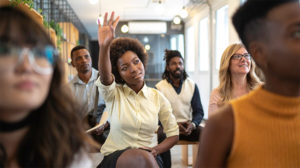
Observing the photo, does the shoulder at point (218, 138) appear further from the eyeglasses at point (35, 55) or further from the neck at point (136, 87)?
the neck at point (136, 87)

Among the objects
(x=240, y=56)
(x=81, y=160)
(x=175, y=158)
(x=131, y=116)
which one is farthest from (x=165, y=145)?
(x=175, y=158)

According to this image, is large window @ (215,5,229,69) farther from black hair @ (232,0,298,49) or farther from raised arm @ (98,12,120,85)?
black hair @ (232,0,298,49)

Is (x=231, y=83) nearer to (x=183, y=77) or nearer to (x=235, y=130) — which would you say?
(x=183, y=77)

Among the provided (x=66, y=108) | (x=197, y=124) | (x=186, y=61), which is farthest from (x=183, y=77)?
(x=186, y=61)

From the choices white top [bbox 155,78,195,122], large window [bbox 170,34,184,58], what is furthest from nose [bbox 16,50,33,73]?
large window [bbox 170,34,184,58]

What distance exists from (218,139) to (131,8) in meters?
8.67

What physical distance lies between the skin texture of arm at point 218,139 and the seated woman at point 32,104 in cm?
37

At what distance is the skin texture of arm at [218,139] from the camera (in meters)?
0.85

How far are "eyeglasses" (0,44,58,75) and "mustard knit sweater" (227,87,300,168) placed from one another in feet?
1.69

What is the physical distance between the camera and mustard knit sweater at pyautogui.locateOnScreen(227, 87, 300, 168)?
0.85m

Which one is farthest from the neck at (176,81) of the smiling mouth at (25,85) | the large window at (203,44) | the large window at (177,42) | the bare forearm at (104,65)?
the large window at (177,42)

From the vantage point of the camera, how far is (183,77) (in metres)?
3.51

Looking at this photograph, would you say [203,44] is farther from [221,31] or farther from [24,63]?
[24,63]

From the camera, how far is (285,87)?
33.7 inches
